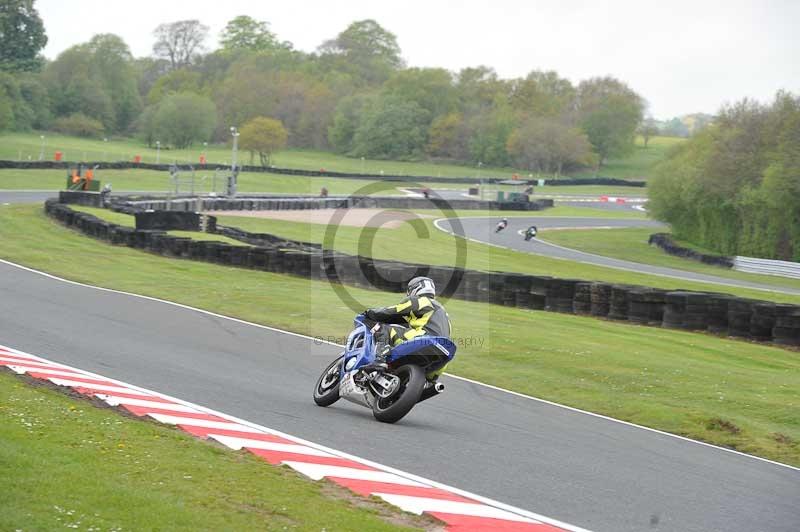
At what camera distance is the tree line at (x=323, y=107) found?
110250mm

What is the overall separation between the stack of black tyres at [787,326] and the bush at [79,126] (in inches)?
4102

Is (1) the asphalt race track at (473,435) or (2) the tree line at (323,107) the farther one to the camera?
(2) the tree line at (323,107)

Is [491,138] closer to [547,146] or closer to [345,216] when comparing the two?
[547,146]

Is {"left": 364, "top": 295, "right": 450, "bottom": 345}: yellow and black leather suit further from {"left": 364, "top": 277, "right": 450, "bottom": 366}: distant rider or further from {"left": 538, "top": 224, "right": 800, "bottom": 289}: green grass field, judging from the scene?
{"left": 538, "top": 224, "right": 800, "bottom": 289}: green grass field

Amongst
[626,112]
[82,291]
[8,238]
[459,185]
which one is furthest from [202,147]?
[82,291]

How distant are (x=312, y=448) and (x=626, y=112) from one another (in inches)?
5486

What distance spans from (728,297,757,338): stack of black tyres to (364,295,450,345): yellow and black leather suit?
9672 mm

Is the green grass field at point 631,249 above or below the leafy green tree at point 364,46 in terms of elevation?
below

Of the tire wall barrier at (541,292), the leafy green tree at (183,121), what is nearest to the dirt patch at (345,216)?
the tire wall barrier at (541,292)

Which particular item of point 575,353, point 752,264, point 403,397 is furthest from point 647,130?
point 403,397

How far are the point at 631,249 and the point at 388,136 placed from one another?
260 feet

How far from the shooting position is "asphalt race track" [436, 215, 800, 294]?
126ft

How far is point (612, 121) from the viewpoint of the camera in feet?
459

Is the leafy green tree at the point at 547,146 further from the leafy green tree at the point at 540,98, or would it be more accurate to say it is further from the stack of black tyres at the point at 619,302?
the stack of black tyres at the point at 619,302
